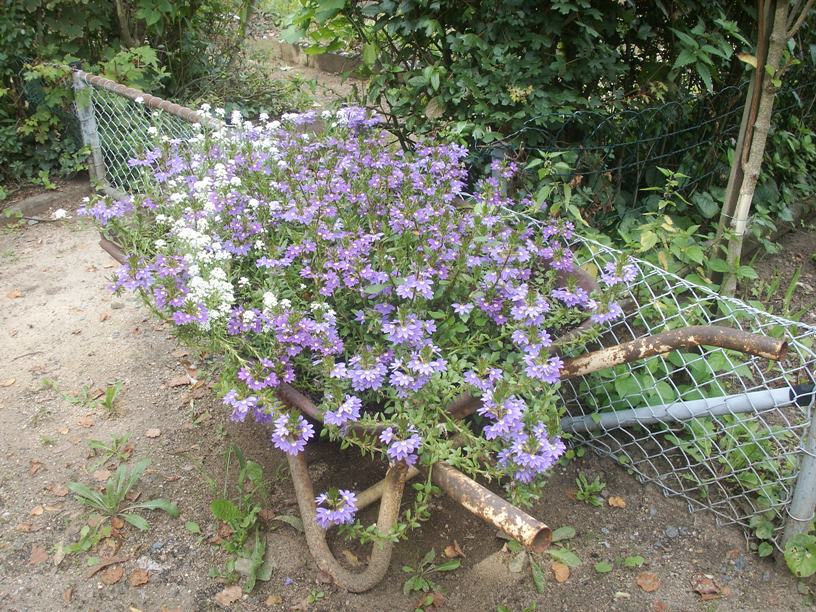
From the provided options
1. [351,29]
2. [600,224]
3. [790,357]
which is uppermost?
[351,29]

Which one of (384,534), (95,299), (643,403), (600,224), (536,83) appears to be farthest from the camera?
(95,299)

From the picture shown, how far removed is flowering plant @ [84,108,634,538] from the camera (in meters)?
1.63

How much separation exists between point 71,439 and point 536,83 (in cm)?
230

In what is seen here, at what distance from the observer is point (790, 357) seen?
287cm

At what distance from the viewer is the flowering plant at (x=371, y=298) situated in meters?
1.63

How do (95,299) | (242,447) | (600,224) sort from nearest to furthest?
(242,447)
(600,224)
(95,299)

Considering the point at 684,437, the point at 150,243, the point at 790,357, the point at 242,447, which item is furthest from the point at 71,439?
the point at 790,357

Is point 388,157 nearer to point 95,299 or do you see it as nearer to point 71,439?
point 71,439

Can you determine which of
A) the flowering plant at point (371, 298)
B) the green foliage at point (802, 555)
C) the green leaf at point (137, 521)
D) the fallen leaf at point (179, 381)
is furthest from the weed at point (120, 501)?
the green foliage at point (802, 555)

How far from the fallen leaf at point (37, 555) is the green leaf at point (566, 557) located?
1563mm

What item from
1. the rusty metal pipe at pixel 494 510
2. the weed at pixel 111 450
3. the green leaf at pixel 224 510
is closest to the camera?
the rusty metal pipe at pixel 494 510

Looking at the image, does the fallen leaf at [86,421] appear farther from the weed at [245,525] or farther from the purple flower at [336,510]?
the purple flower at [336,510]

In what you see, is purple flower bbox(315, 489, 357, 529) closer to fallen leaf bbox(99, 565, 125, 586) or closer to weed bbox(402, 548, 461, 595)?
weed bbox(402, 548, 461, 595)

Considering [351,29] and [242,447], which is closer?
[242,447]
